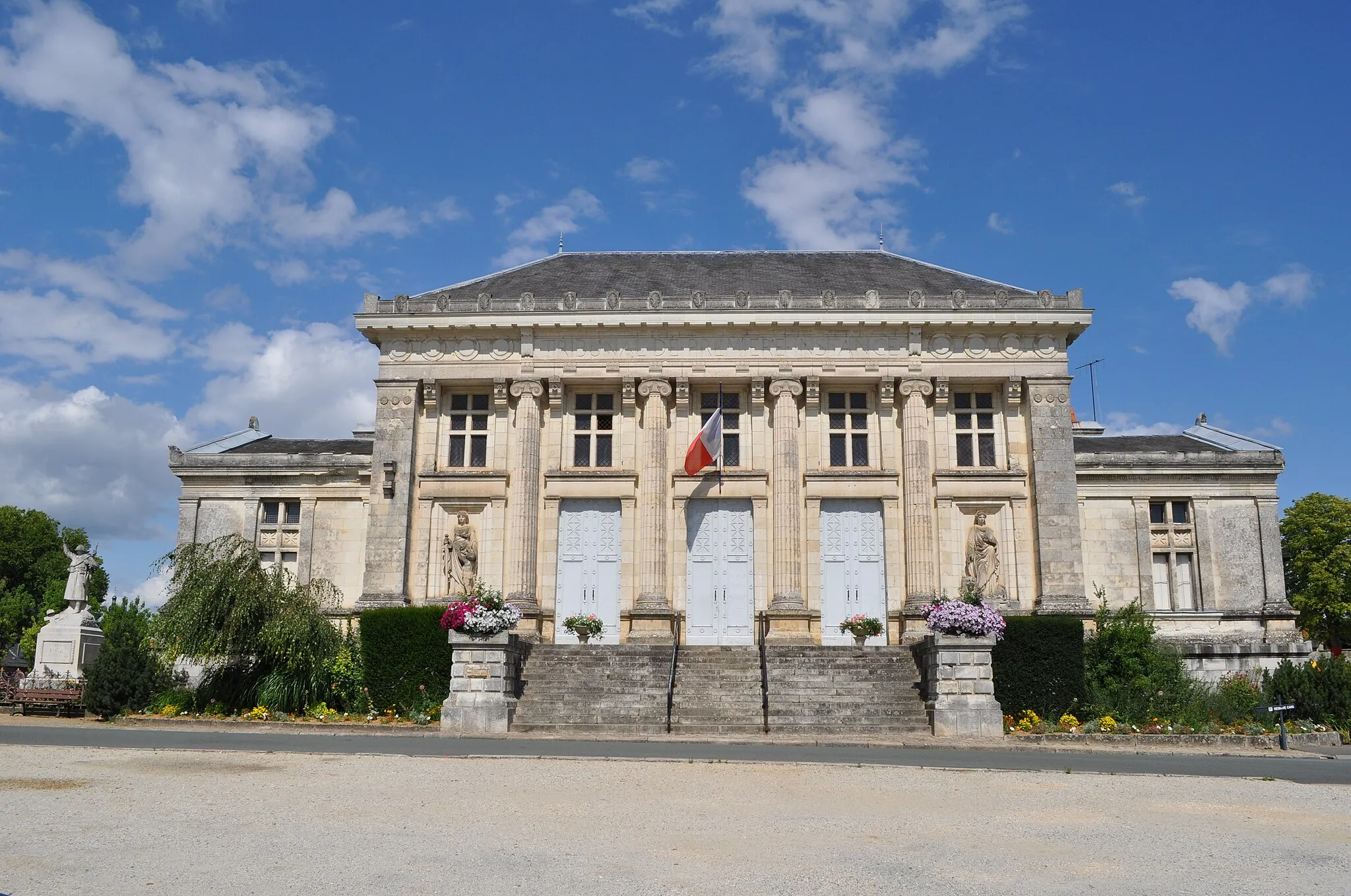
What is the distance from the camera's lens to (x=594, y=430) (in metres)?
26.9

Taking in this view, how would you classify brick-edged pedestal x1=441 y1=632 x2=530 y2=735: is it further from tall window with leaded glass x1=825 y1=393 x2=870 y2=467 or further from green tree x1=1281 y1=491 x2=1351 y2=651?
green tree x1=1281 y1=491 x2=1351 y2=651

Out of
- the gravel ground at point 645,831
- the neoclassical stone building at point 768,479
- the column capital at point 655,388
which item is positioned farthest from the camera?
the column capital at point 655,388

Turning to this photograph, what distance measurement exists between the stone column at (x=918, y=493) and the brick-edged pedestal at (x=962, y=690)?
592cm

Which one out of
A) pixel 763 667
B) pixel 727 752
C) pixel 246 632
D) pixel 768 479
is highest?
pixel 768 479

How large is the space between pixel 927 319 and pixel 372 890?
2241 cm

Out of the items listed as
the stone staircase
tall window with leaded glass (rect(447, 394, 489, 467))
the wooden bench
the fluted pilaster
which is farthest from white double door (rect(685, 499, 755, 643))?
the wooden bench

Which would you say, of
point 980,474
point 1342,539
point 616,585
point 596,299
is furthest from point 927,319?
point 1342,539

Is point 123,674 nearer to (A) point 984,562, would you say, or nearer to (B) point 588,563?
(B) point 588,563

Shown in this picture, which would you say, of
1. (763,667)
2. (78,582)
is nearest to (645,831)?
(763,667)

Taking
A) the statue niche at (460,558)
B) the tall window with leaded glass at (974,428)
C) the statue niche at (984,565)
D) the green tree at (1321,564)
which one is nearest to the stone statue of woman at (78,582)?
the statue niche at (460,558)

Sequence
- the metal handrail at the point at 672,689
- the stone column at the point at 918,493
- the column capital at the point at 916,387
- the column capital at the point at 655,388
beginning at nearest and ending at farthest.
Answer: the metal handrail at the point at 672,689
the stone column at the point at 918,493
the column capital at the point at 916,387
the column capital at the point at 655,388

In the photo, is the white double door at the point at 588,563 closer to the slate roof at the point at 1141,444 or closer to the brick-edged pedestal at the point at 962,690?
the brick-edged pedestal at the point at 962,690

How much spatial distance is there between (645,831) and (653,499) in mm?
17595

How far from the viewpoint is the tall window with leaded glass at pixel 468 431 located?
26.9m
